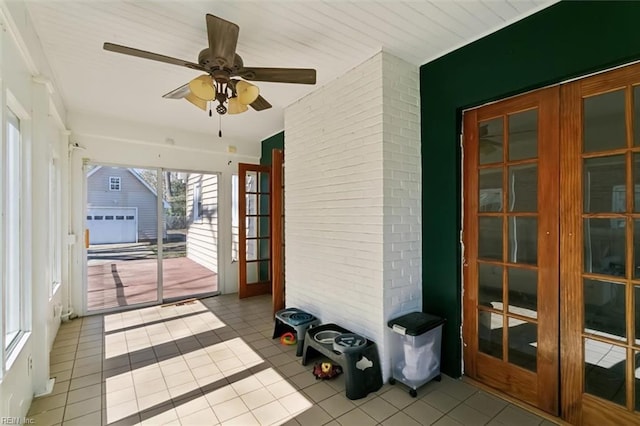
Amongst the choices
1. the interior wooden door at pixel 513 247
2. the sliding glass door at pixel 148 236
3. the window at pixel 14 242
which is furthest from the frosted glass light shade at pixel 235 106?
the sliding glass door at pixel 148 236

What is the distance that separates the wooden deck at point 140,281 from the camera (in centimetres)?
445

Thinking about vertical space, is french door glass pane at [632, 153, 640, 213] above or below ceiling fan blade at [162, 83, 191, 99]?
below

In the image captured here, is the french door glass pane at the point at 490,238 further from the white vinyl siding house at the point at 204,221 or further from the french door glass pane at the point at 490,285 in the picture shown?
the white vinyl siding house at the point at 204,221

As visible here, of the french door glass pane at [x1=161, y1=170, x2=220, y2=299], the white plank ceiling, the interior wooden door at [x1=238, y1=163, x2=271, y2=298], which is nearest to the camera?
the white plank ceiling

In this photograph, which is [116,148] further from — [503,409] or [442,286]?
[503,409]

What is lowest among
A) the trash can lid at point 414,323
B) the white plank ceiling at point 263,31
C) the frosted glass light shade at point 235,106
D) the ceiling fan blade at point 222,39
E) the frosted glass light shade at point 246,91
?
the trash can lid at point 414,323

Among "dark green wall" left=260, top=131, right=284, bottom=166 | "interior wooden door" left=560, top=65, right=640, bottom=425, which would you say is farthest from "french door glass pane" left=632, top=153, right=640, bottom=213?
"dark green wall" left=260, top=131, right=284, bottom=166

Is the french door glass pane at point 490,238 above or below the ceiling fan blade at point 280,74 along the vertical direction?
below

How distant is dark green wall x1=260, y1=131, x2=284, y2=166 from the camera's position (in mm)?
5127

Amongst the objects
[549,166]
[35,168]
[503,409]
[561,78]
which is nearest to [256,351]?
[503,409]

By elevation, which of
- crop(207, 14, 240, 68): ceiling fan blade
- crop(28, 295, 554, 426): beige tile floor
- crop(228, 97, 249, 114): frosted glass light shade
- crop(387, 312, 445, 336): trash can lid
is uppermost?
crop(207, 14, 240, 68): ceiling fan blade

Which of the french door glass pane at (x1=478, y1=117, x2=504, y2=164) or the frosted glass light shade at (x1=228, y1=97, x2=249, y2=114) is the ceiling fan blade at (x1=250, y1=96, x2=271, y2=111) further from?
the french door glass pane at (x1=478, y1=117, x2=504, y2=164)

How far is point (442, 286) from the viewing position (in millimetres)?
2717

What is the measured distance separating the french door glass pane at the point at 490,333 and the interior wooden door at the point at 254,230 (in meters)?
3.68
